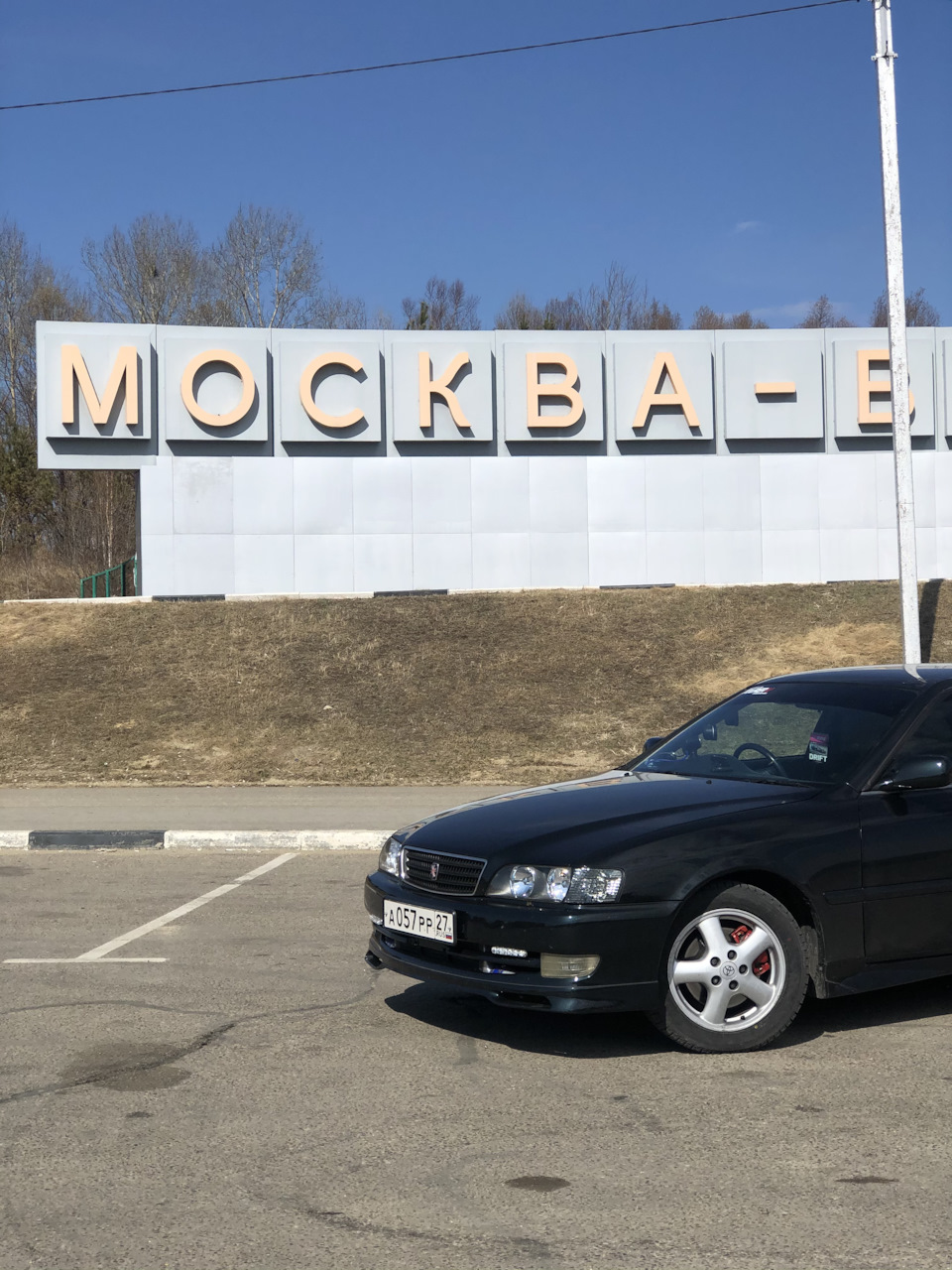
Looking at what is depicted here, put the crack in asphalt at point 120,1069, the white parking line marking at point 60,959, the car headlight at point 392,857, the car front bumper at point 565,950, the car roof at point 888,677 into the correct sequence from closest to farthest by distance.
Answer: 1. the crack in asphalt at point 120,1069
2. the car front bumper at point 565,950
3. the car headlight at point 392,857
4. the car roof at point 888,677
5. the white parking line marking at point 60,959

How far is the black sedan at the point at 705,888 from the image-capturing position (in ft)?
16.3

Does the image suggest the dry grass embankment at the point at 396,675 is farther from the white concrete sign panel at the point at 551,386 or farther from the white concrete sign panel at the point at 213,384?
the white concrete sign panel at the point at 213,384

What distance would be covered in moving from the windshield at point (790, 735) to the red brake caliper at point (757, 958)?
811 millimetres

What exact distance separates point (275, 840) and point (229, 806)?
7.57 feet

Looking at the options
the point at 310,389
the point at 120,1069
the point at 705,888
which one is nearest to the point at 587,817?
the point at 705,888

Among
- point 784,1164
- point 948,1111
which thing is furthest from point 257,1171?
point 948,1111

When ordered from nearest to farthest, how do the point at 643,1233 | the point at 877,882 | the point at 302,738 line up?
the point at 643,1233
the point at 877,882
the point at 302,738

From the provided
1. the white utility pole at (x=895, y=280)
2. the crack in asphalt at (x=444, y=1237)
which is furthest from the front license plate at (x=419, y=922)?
the white utility pole at (x=895, y=280)

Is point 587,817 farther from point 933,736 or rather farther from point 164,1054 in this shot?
point 164,1054

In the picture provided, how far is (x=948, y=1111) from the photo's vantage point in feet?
14.5

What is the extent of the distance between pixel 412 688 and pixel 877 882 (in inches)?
611

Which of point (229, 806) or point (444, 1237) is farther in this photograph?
point (229, 806)

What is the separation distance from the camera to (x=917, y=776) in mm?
5441

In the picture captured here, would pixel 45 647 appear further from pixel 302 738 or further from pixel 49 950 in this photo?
pixel 49 950
